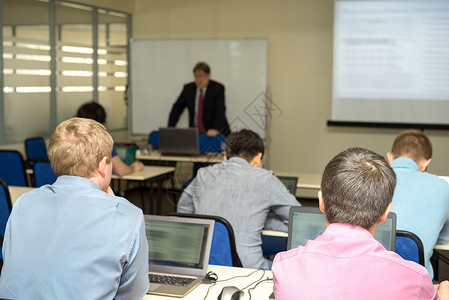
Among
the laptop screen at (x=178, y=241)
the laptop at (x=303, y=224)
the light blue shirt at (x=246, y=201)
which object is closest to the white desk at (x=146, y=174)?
the light blue shirt at (x=246, y=201)

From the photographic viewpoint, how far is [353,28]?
674cm

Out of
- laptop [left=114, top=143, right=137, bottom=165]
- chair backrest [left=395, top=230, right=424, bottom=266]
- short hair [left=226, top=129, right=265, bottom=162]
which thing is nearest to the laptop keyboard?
chair backrest [left=395, top=230, right=424, bottom=266]

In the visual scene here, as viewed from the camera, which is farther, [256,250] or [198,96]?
[198,96]

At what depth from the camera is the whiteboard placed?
7367 millimetres

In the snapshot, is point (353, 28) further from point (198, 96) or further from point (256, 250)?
point (256, 250)

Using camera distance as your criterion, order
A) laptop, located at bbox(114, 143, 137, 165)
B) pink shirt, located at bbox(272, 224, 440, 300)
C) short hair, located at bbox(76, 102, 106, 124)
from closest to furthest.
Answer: pink shirt, located at bbox(272, 224, 440, 300) → short hair, located at bbox(76, 102, 106, 124) → laptop, located at bbox(114, 143, 137, 165)

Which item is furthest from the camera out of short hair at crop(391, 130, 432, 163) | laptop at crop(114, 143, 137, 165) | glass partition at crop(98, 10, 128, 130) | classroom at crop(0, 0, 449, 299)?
glass partition at crop(98, 10, 128, 130)

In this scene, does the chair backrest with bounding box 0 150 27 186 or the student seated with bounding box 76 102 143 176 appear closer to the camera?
the student seated with bounding box 76 102 143 176

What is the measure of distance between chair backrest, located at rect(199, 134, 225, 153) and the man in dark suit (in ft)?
1.93

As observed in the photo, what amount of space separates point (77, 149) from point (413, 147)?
1985mm

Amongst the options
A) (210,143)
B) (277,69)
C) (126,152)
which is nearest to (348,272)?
(126,152)

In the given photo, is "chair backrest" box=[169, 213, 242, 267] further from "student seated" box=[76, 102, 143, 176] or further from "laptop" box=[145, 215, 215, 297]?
"student seated" box=[76, 102, 143, 176]

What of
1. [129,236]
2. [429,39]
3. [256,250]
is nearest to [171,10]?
[429,39]

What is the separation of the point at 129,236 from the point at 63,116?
553 cm
